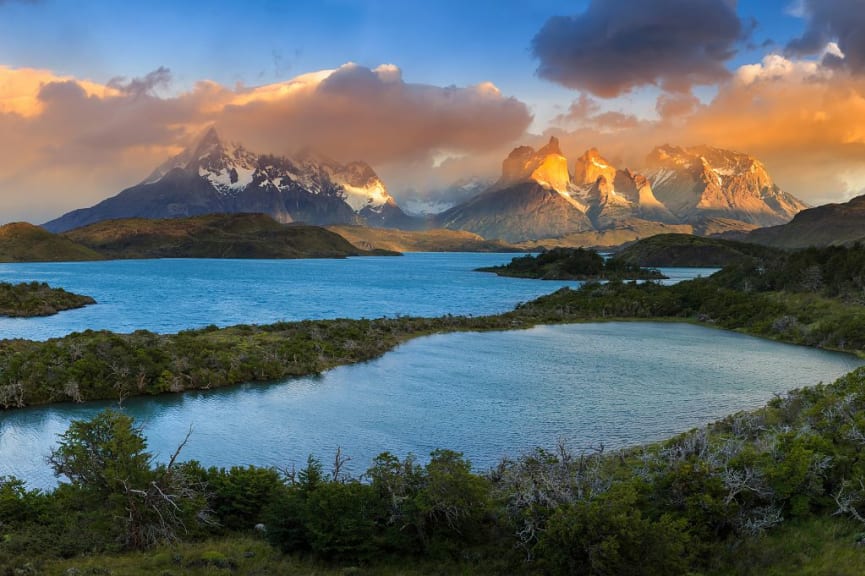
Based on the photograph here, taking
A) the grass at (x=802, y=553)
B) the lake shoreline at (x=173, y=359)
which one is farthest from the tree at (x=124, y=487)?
the lake shoreline at (x=173, y=359)

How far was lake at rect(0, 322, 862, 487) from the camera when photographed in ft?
108

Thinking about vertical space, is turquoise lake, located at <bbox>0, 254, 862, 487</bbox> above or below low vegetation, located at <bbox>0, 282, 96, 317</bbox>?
below

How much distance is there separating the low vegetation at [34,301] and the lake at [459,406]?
237ft

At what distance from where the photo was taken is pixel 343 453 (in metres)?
31.6

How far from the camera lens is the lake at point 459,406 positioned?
108 ft

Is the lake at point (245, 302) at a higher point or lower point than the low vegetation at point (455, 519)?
higher

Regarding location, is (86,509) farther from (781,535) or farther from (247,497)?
(781,535)

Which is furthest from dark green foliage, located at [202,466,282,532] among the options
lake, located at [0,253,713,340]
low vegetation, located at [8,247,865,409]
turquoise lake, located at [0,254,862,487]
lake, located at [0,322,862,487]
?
lake, located at [0,253,713,340]

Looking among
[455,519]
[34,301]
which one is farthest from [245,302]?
[455,519]

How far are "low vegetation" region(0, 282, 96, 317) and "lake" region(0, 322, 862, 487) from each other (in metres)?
72.3

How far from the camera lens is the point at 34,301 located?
340 feet

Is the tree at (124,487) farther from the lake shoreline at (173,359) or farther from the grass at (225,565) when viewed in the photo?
the lake shoreline at (173,359)

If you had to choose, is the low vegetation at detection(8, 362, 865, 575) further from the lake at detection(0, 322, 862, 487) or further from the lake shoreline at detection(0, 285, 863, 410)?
the lake shoreline at detection(0, 285, 863, 410)

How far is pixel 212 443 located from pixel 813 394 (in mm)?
34248
